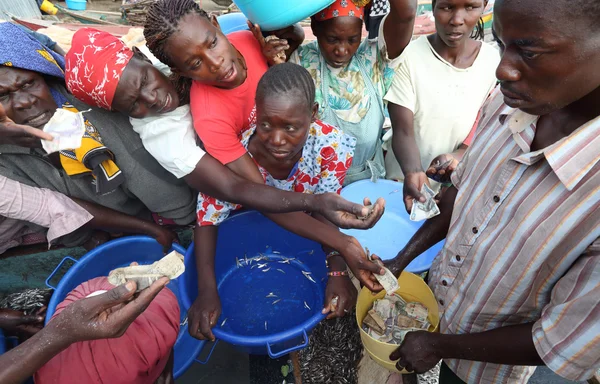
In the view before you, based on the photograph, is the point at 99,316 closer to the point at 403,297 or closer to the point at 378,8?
the point at 403,297

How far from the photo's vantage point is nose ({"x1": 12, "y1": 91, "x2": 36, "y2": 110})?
5.43ft

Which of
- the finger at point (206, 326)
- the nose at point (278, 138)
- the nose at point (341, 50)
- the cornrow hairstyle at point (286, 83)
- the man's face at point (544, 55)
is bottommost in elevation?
the finger at point (206, 326)

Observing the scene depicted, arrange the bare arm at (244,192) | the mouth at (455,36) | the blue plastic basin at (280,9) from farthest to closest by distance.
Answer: the mouth at (455,36)
the bare arm at (244,192)
the blue plastic basin at (280,9)

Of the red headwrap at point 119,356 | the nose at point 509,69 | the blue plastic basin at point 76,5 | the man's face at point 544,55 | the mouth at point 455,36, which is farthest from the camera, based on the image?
the blue plastic basin at point 76,5

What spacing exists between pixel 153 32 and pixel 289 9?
64cm

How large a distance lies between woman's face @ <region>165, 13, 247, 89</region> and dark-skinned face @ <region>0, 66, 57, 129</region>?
2.23 ft

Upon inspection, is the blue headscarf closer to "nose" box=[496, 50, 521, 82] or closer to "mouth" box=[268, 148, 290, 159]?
"mouth" box=[268, 148, 290, 159]

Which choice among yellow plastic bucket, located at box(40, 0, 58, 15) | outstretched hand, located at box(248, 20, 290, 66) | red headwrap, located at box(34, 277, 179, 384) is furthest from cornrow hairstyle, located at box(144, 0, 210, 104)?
yellow plastic bucket, located at box(40, 0, 58, 15)

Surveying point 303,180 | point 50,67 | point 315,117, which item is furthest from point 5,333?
point 315,117

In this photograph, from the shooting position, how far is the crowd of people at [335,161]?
3.17 feet

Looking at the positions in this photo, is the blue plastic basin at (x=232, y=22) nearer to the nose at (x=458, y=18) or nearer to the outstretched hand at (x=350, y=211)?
the nose at (x=458, y=18)

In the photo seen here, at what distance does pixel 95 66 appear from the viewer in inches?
65.0

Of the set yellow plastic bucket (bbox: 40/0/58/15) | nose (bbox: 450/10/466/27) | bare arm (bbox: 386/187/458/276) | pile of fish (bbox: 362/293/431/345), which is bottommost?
yellow plastic bucket (bbox: 40/0/58/15)

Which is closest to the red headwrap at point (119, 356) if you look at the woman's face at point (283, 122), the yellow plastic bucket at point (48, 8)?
the woman's face at point (283, 122)
